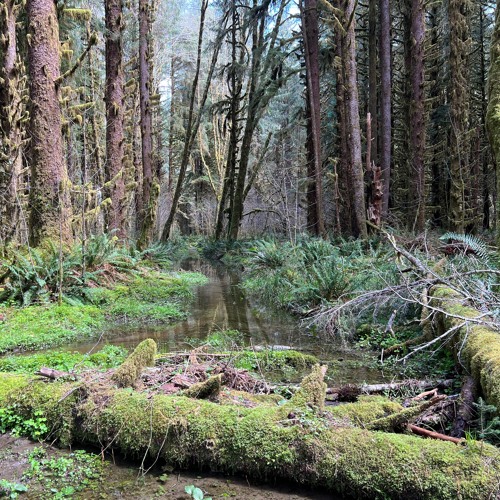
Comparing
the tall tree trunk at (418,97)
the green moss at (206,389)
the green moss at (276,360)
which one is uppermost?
the tall tree trunk at (418,97)

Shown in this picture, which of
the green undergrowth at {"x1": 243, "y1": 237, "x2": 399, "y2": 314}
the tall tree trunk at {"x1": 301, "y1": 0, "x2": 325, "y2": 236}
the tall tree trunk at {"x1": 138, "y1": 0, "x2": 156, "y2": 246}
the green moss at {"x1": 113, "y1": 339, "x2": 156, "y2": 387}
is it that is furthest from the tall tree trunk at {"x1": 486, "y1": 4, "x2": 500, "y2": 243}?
the tall tree trunk at {"x1": 138, "y1": 0, "x2": 156, "y2": 246}

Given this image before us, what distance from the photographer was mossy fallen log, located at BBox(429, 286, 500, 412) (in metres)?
2.69

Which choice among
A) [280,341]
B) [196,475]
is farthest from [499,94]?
[196,475]

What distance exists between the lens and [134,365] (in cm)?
321

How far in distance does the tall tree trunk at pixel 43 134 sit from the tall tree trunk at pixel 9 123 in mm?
1929

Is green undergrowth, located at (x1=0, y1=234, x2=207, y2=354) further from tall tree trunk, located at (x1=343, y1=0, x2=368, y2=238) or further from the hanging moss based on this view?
tall tree trunk, located at (x1=343, y1=0, x2=368, y2=238)

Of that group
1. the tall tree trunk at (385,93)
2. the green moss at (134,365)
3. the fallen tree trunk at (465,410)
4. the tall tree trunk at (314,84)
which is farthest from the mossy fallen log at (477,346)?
the tall tree trunk at (385,93)

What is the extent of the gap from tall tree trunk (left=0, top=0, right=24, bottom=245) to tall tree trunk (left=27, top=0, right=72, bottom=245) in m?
1.93

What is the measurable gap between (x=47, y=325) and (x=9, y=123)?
584cm

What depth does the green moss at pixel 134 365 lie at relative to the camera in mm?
3148

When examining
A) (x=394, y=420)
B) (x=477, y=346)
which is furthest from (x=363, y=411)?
(x=477, y=346)

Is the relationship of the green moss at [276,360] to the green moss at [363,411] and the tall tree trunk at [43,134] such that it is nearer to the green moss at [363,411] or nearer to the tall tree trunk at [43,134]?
the green moss at [363,411]

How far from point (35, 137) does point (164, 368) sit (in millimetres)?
6057

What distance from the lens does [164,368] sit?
3.77 m
